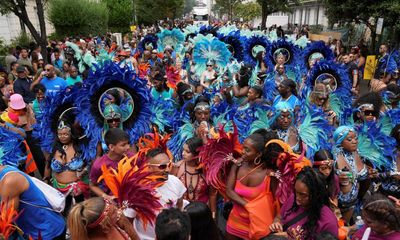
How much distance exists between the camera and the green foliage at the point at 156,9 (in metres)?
38.2

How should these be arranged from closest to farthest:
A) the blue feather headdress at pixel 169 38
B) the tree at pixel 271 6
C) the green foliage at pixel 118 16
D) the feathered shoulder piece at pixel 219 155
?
1. the feathered shoulder piece at pixel 219 155
2. the blue feather headdress at pixel 169 38
3. the tree at pixel 271 6
4. the green foliage at pixel 118 16

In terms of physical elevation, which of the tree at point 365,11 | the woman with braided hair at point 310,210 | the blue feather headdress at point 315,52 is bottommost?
the woman with braided hair at point 310,210

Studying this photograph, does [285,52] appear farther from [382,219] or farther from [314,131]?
[382,219]

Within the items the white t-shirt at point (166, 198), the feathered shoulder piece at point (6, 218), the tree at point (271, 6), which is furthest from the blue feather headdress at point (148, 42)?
the tree at point (271, 6)

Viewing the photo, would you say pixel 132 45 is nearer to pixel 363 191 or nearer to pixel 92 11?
pixel 92 11

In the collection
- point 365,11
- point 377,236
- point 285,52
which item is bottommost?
point 377,236

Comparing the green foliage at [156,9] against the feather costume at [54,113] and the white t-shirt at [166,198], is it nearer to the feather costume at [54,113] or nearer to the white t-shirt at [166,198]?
the feather costume at [54,113]

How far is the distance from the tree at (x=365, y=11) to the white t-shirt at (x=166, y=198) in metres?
12.4

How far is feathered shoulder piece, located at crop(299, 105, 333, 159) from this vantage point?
155 inches

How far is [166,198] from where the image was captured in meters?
3.04

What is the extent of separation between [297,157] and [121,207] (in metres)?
1.54

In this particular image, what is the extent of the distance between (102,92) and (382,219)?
10.8 feet

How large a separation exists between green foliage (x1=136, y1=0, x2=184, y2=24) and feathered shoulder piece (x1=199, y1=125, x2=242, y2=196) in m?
36.6

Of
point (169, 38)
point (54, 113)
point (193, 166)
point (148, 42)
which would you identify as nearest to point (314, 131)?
point (193, 166)
